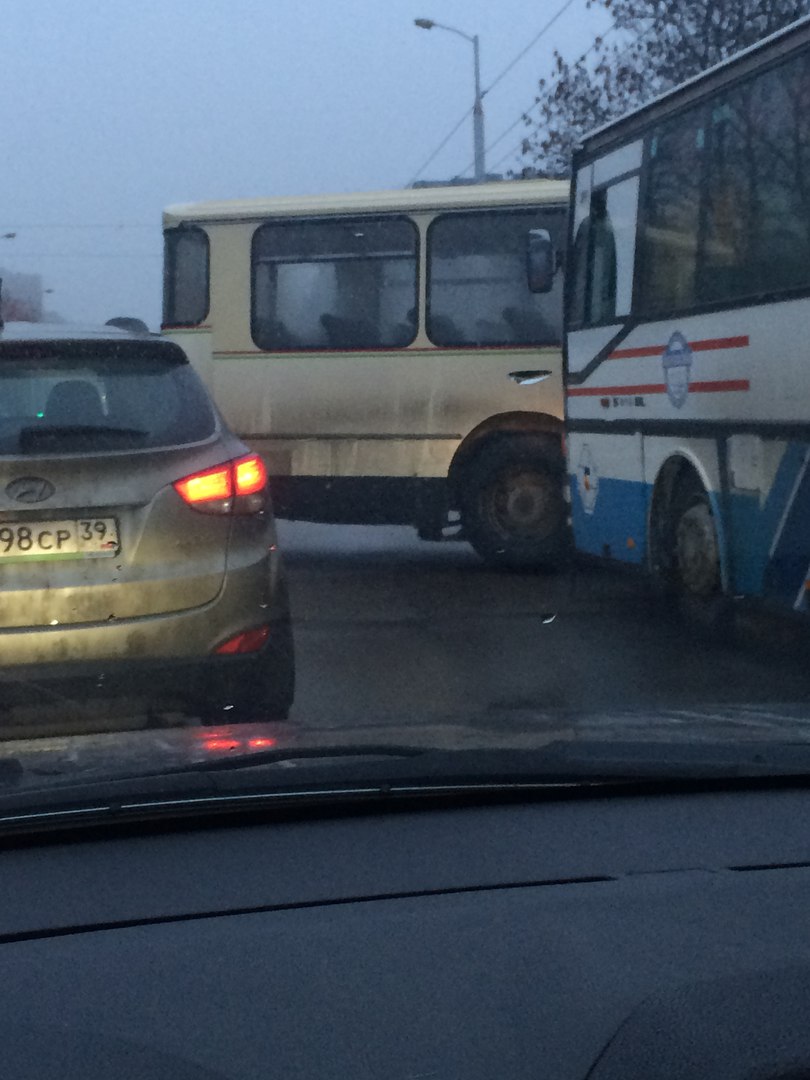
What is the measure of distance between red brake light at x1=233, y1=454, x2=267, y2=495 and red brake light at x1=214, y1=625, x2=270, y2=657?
498mm

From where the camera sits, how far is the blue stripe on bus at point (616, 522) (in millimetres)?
9398

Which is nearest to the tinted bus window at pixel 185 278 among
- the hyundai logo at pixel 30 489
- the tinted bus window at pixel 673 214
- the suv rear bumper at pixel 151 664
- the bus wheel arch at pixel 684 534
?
the tinted bus window at pixel 673 214

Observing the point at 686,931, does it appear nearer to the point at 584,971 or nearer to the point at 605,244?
the point at 584,971

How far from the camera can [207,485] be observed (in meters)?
5.41

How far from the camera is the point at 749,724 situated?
137 inches

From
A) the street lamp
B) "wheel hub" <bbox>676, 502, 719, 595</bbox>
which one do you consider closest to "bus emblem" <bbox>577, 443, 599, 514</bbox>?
"wheel hub" <bbox>676, 502, 719, 595</bbox>

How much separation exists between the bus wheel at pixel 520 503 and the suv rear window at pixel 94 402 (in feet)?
22.0

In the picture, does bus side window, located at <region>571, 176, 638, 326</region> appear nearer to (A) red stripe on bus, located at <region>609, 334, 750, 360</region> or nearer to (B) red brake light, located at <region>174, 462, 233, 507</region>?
(A) red stripe on bus, located at <region>609, 334, 750, 360</region>

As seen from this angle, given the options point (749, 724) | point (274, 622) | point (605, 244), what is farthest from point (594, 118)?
point (749, 724)

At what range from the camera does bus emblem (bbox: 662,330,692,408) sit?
8.52 m

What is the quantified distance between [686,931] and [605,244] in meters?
8.33

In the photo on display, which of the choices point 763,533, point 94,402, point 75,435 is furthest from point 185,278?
point 75,435

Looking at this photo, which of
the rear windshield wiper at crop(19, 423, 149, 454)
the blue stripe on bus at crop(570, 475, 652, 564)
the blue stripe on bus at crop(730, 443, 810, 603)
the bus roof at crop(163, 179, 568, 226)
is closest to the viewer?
the rear windshield wiper at crop(19, 423, 149, 454)

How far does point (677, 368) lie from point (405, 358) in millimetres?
4157
